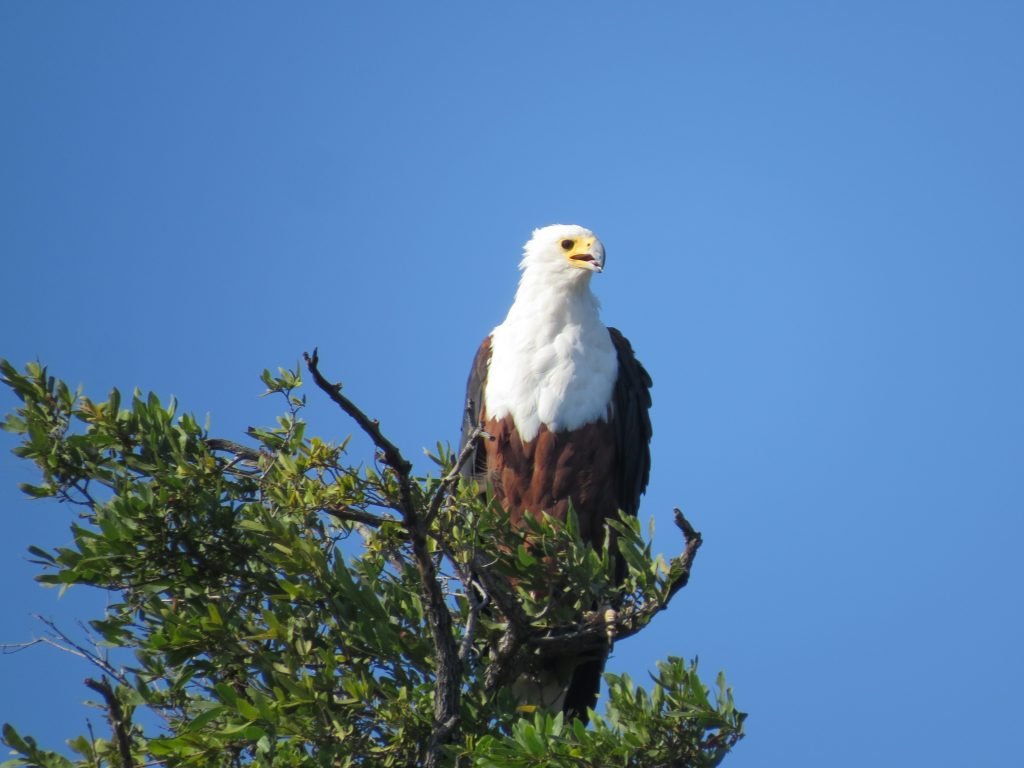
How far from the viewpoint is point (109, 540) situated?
4.77 meters

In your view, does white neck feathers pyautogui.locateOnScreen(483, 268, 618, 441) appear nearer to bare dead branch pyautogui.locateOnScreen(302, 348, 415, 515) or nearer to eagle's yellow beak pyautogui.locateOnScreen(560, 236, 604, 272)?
eagle's yellow beak pyautogui.locateOnScreen(560, 236, 604, 272)

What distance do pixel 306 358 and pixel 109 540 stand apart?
54.2 inches

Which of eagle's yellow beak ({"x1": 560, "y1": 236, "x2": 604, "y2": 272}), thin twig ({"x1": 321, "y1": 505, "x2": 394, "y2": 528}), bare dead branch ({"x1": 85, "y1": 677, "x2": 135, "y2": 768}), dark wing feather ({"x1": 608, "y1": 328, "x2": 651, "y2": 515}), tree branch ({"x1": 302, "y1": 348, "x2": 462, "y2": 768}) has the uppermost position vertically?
eagle's yellow beak ({"x1": 560, "y1": 236, "x2": 604, "y2": 272})

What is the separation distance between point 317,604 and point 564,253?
2.86 meters

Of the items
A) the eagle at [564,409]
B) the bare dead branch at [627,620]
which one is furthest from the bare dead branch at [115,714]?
the eagle at [564,409]

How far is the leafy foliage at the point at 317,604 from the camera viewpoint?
4.40 metres

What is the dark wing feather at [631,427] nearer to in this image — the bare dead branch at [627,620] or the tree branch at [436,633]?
the bare dead branch at [627,620]

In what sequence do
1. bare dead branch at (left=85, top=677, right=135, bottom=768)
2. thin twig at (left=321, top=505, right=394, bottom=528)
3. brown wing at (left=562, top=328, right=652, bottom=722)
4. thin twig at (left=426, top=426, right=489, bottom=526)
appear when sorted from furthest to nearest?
brown wing at (left=562, top=328, right=652, bottom=722)
thin twig at (left=321, top=505, right=394, bottom=528)
thin twig at (left=426, top=426, right=489, bottom=526)
bare dead branch at (left=85, top=677, right=135, bottom=768)

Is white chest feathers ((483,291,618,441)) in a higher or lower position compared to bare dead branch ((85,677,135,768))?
higher

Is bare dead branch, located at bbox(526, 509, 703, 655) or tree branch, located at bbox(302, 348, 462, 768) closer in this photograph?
tree branch, located at bbox(302, 348, 462, 768)

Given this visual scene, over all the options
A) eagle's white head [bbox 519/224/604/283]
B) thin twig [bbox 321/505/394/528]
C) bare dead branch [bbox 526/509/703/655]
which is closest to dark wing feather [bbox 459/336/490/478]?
eagle's white head [bbox 519/224/604/283]

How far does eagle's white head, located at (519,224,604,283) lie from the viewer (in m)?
7.02

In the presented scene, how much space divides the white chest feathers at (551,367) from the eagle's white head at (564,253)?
0.14 meters

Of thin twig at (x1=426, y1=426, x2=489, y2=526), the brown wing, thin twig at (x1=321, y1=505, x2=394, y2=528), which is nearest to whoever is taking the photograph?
thin twig at (x1=426, y1=426, x2=489, y2=526)
